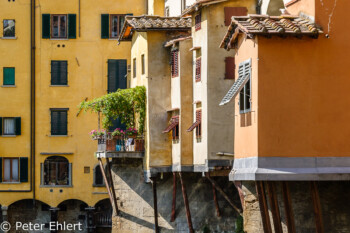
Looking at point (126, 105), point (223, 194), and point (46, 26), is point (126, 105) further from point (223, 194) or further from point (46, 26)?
point (46, 26)

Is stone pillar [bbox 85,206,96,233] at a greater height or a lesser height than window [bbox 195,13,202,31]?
lesser

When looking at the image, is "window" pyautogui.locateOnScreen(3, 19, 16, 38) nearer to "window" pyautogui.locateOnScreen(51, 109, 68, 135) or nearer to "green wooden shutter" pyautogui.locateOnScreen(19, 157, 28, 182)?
"window" pyautogui.locateOnScreen(51, 109, 68, 135)

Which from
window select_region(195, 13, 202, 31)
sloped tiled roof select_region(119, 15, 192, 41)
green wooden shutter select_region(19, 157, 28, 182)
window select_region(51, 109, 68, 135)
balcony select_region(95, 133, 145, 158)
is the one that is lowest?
green wooden shutter select_region(19, 157, 28, 182)

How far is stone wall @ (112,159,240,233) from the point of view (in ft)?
155

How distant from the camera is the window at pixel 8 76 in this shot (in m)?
63.5

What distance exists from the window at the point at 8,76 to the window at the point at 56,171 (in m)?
4.78

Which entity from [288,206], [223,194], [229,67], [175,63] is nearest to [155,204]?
[223,194]

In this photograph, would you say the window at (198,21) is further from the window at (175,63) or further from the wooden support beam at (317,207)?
the wooden support beam at (317,207)

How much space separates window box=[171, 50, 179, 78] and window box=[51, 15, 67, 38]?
17.7 meters

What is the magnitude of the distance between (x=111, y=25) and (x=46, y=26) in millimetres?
3624

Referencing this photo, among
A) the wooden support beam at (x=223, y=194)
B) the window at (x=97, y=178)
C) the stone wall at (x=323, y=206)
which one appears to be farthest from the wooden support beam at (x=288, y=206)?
the window at (x=97, y=178)

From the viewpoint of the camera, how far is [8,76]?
208 ft

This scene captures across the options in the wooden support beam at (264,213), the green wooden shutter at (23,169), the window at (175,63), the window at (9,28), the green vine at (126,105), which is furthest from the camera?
the window at (9,28)

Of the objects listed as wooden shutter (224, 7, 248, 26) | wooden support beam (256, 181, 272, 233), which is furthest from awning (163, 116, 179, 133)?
wooden support beam (256, 181, 272, 233)
